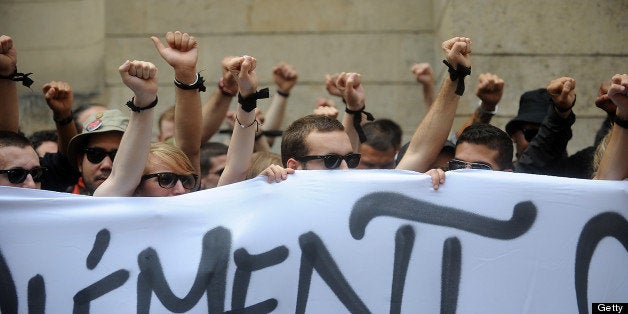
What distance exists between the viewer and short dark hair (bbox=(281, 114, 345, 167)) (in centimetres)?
463

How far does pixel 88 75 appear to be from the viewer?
331 inches

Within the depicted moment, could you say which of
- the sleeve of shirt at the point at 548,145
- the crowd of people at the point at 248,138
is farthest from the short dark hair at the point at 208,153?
the sleeve of shirt at the point at 548,145

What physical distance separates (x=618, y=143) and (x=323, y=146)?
1.22m

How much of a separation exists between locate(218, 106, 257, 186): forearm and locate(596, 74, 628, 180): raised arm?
1.50m

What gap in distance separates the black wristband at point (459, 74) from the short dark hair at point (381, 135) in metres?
1.24

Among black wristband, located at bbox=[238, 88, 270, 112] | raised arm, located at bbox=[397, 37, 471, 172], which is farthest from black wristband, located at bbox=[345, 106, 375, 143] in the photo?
black wristband, located at bbox=[238, 88, 270, 112]

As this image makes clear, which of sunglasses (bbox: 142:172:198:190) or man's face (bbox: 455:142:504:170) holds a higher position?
man's face (bbox: 455:142:504:170)

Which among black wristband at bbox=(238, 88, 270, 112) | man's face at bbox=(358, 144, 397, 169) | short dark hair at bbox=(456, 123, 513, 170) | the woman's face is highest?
black wristband at bbox=(238, 88, 270, 112)

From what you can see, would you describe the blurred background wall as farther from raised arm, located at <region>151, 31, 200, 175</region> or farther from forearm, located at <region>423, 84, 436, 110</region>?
raised arm, located at <region>151, 31, 200, 175</region>

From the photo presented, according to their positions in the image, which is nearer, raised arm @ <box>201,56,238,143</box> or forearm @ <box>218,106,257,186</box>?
forearm @ <box>218,106,257,186</box>

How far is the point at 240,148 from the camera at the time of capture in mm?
4613

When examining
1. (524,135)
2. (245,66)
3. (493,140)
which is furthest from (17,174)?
(524,135)

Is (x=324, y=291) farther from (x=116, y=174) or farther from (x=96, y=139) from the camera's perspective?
(x=96, y=139)

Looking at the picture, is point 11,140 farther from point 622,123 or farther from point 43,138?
point 622,123
